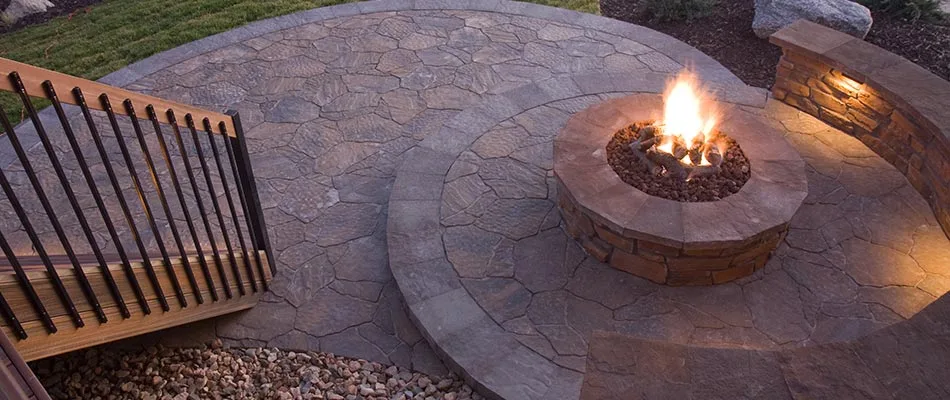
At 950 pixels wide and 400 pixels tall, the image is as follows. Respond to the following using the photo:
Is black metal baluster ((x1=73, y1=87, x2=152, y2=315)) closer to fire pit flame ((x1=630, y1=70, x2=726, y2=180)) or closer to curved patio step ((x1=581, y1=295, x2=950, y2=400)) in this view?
curved patio step ((x1=581, y1=295, x2=950, y2=400))

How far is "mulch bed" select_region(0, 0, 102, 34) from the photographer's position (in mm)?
9562

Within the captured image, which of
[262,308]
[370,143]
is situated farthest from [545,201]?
[262,308]

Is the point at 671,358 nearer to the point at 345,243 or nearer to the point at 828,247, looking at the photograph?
the point at 828,247

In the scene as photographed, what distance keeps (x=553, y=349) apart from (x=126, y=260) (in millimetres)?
2561

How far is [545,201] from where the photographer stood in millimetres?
5363

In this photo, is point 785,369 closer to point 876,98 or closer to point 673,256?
point 673,256

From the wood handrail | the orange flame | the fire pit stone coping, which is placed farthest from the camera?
the orange flame

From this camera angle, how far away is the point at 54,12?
32.3 ft

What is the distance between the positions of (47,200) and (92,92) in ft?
1.77

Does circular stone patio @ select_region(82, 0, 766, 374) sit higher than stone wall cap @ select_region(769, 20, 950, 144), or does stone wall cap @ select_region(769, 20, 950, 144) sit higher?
stone wall cap @ select_region(769, 20, 950, 144)

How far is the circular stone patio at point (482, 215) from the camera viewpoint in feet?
14.4

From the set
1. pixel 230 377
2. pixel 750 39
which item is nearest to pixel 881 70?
pixel 750 39

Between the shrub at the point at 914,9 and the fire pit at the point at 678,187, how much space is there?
13.6ft

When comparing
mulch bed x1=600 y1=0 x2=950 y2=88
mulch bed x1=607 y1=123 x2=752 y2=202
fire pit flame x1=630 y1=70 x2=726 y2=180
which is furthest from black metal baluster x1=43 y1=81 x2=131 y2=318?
mulch bed x1=600 y1=0 x2=950 y2=88
